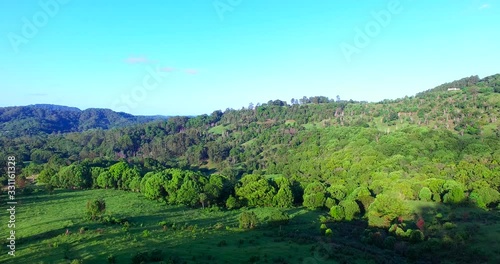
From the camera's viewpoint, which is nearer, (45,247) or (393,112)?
(45,247)

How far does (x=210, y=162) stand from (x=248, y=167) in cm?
2618

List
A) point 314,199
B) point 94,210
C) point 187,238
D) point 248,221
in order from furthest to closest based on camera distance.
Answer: point 314,199 → point 94,210 → point 248,221 → point 187,238

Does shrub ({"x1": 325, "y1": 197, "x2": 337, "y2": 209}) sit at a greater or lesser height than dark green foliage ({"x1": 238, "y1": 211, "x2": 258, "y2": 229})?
lesser

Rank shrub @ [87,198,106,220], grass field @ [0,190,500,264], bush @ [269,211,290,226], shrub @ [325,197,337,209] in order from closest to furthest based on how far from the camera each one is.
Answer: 1. grass field @ [0,190,500,264]
2. shrub @ [87,198,106,220]
3. bush @ [269,211,290,226]
4. shrub @ [325,197,337,209]

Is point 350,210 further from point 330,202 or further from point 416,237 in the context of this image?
point 416,237

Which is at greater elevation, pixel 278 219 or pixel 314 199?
pixel 278 219

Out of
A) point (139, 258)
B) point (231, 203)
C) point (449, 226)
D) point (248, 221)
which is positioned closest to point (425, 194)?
point (449, 226)

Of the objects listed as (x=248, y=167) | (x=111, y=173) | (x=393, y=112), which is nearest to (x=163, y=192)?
(x=111, y=173)

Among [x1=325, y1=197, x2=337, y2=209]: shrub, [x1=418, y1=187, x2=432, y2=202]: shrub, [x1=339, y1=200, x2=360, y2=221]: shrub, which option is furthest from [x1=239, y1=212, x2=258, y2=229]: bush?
[x1=418, y1=187, x2=432, y2=202]: shrub

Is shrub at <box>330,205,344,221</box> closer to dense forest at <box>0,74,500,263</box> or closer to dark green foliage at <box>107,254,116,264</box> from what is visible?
dense forest at <box>0,74,500,263</box>

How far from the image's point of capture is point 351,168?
8538cm

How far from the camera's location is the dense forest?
5144cm

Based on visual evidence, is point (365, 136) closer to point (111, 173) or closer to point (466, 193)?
point (466, 193)

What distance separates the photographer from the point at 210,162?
150 m
